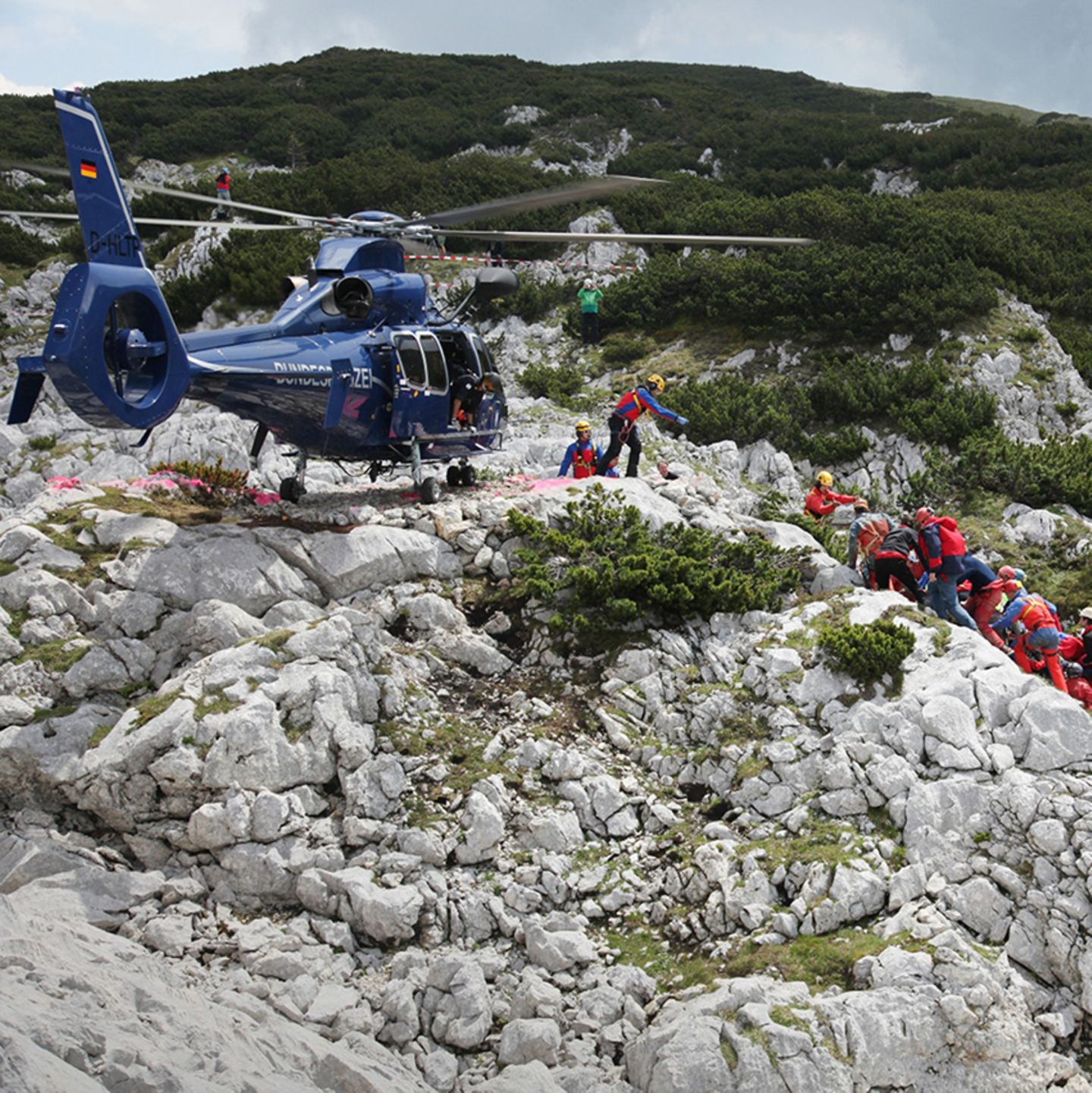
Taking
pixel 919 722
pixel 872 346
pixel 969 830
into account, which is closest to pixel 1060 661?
pixel 919 722

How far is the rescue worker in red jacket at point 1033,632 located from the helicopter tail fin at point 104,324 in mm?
8836

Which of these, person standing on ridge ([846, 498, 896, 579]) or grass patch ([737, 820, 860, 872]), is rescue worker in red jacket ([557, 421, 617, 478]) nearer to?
person standing on ridge ([846, 498, 896, 579])

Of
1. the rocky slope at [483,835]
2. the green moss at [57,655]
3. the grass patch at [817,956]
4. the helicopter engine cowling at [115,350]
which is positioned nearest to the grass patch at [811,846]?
the rocky slope at [483,835]

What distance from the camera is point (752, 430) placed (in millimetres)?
19969

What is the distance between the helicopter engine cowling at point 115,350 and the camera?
331 inches

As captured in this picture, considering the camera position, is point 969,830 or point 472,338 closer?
point 969,830

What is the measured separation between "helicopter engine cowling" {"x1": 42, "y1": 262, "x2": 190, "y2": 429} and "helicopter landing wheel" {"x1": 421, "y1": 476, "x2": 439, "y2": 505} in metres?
3.45

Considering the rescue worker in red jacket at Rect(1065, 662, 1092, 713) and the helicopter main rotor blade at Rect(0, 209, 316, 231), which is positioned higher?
the helicopter main rotor blade at Rect(0, 209, 316, 231)

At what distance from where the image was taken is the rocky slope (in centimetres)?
630

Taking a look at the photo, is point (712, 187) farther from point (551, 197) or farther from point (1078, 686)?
point (1078, 686)

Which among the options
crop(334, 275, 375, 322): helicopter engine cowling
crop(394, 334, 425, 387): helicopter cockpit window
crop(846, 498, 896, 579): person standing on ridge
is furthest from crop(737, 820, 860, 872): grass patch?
crop(334, 275, 375, 322): helicopter engine cowling

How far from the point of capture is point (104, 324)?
28.1 feet

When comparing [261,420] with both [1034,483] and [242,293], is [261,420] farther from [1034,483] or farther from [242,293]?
[242,293]

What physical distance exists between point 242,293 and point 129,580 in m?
A: 16.4
